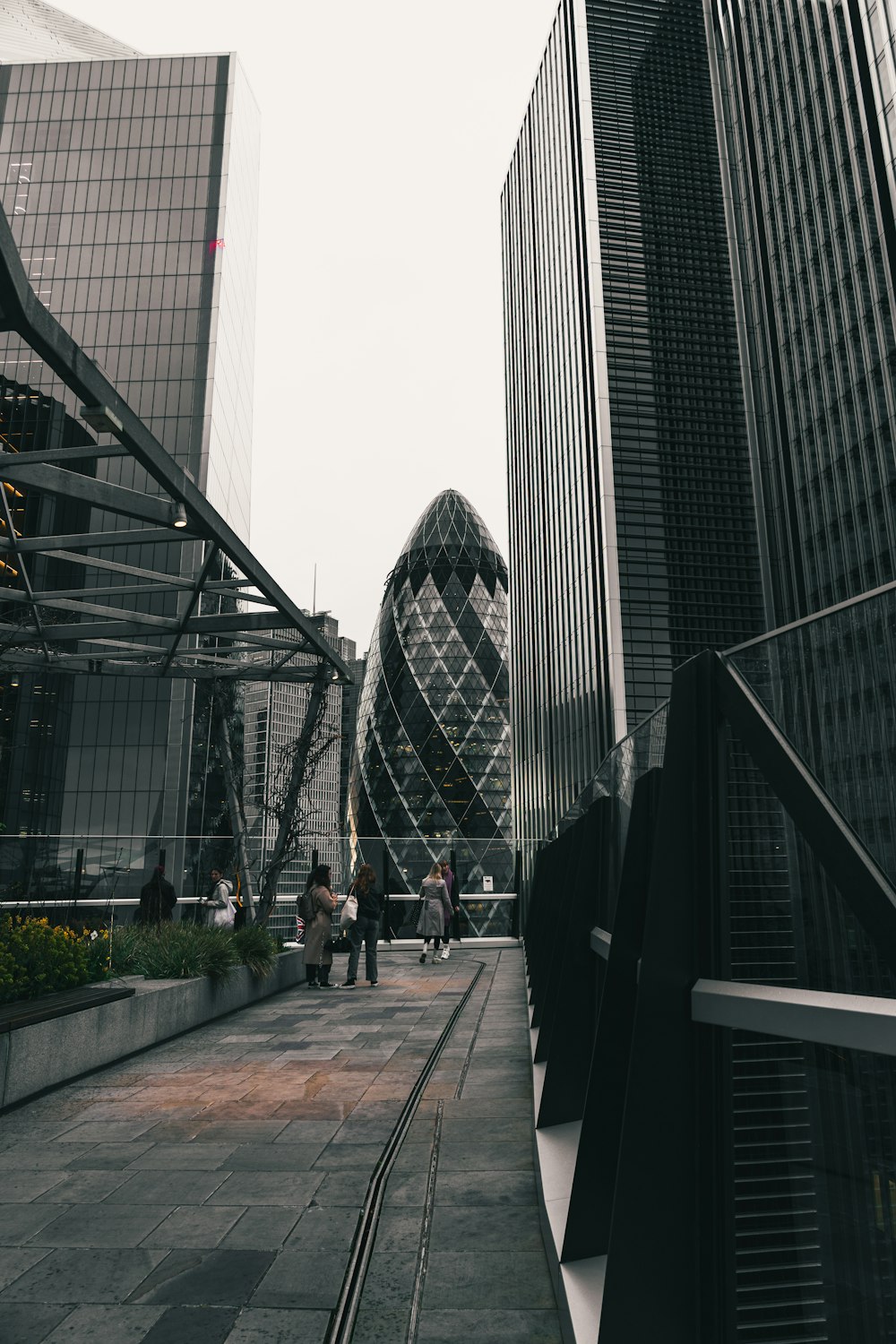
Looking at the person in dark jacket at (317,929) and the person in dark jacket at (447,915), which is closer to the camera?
the person in dark jacket at (317,929)

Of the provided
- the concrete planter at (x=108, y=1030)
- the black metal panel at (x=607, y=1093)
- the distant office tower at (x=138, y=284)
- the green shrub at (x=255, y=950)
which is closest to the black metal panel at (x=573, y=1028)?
the black metal panel at (x=607, y=1093)

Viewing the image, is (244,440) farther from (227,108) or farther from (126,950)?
(126,950)

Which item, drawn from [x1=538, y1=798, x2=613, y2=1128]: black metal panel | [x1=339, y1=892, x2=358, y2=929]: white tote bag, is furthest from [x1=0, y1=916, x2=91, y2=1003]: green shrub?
[x1=339, y1=892, x2=358, y2=929]: white tote bag

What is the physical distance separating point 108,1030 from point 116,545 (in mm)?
5097

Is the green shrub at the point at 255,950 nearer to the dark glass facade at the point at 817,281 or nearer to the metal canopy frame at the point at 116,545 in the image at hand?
the metal canopy frame at the point at 116,545

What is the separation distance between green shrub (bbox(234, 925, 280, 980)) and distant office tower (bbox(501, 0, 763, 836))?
37900mm

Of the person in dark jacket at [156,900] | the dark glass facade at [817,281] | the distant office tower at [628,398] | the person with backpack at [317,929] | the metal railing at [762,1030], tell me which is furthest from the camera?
the distant office tower at [628,398]

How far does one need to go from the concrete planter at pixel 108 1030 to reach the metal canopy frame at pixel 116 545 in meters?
4.50

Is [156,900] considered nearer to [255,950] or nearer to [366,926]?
[255,950]

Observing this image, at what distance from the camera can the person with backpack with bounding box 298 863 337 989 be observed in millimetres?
13148

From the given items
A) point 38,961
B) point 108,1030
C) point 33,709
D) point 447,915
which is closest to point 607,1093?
point 38,961

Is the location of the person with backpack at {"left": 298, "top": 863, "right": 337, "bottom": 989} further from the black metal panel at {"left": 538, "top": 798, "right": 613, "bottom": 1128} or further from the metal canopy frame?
the black metal panel at {"left": 538, "top": 798, "right": 613, "bottom": 1128}

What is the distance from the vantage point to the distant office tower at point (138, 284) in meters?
46.8

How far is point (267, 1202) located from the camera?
4660 millimetres
